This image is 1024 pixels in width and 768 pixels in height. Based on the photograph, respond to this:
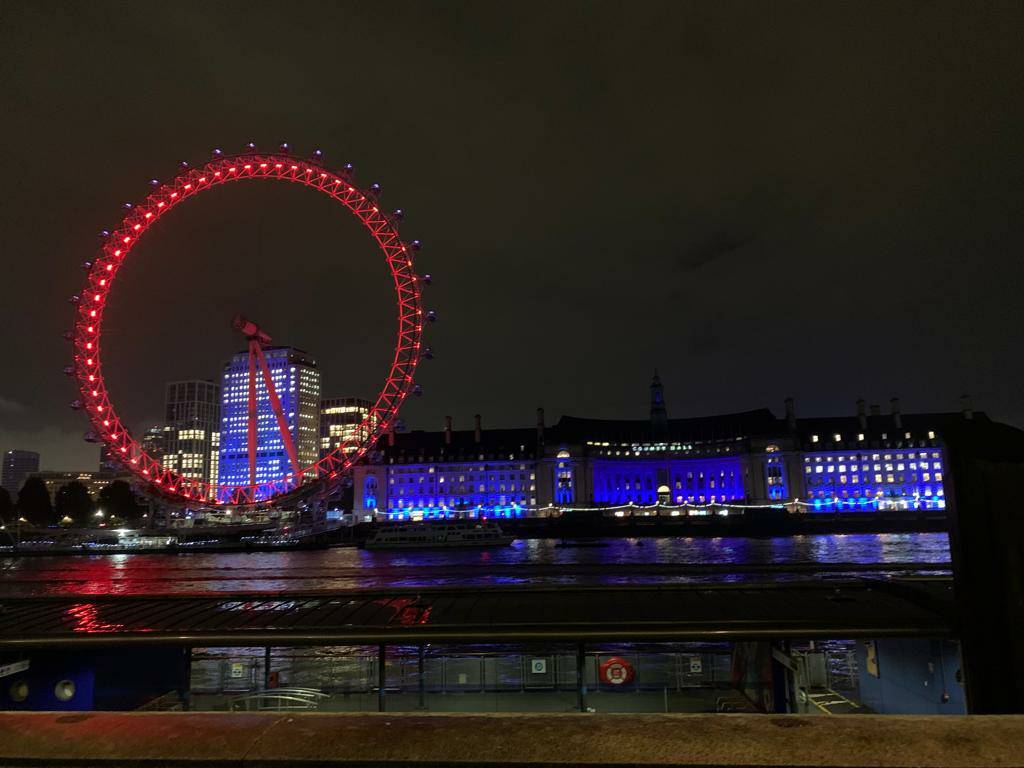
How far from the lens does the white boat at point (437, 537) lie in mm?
95812

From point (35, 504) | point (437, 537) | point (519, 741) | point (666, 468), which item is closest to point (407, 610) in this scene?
point (519, 741)

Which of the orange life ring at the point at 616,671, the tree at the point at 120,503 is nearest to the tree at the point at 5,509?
the tree at the point at 120,503

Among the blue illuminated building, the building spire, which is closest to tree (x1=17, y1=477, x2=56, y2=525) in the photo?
the blue illuminated building

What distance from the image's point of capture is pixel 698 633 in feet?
22.4

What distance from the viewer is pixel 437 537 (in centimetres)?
9838

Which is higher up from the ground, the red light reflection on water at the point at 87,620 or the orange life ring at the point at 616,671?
the red light reflection on water at the point at 87,620

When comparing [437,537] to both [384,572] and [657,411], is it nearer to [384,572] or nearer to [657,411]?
[384,572]

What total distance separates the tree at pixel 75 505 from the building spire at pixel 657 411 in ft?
370

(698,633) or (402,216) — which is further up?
(402,216)

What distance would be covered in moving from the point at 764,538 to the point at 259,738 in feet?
387

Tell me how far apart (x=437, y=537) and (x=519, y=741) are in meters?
96.9

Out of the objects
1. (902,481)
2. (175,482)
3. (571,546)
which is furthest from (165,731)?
(902,481)

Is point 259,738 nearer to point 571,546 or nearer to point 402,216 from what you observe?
point 402,216

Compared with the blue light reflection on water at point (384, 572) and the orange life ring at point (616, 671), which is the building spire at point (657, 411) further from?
the orange life ring at point (616, 671)
